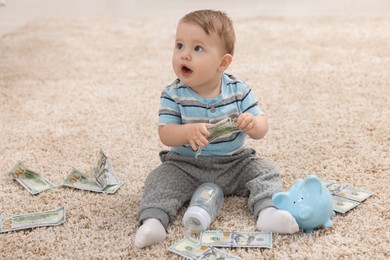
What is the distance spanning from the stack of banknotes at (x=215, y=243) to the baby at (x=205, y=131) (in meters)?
0.04

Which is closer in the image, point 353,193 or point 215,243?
point 215,243

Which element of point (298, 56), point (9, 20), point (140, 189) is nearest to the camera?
point (140, 189)

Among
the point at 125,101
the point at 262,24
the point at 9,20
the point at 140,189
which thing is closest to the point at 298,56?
the point at 262,24

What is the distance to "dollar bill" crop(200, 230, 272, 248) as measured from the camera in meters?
0.98

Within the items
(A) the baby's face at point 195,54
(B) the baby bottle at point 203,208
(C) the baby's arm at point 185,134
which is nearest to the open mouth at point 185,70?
(A) the baby's face at point 195,54

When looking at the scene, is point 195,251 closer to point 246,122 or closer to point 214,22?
point 246,122

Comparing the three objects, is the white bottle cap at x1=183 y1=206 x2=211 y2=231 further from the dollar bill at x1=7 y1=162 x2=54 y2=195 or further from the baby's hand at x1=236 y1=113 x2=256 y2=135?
the dollar bill at x1=7 y1=162 x2=54 y2=195

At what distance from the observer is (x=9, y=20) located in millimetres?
3201

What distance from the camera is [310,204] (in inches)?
39.6

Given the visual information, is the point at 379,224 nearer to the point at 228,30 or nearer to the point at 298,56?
the point at 228,30

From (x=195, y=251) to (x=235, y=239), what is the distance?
0.28ft

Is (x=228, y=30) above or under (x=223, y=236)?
above

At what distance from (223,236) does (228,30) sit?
420 mm

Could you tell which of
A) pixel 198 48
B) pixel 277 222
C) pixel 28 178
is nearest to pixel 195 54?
pixel 198 48
